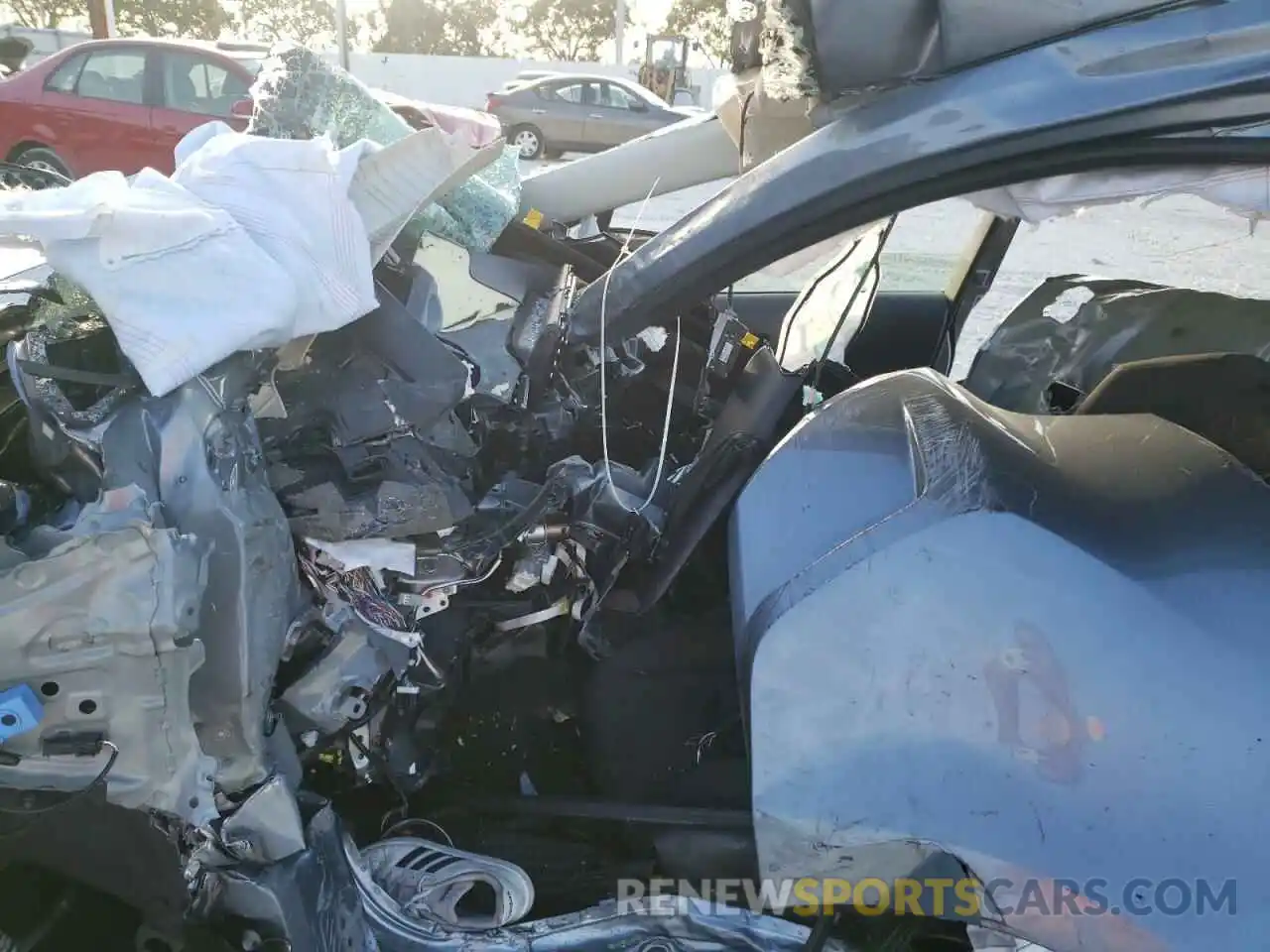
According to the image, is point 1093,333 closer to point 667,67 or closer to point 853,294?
point 853,294

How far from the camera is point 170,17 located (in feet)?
117

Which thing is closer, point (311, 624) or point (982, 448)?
point (982, 448)

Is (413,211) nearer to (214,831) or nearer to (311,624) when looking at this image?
(311,624)

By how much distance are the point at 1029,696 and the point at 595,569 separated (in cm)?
84

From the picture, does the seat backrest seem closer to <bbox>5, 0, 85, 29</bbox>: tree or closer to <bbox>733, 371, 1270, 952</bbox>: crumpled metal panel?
<bbox>733, 371, 1270, 952</bbox>: crumpled metal panel

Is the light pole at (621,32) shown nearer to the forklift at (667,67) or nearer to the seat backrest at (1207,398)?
the forklift at (667,67)

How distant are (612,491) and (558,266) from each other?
2.38ft

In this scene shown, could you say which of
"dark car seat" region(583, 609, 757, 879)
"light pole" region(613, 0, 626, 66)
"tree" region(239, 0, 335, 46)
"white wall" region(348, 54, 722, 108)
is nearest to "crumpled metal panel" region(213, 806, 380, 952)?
"dark car seat" region(583, 609, 757, 879)

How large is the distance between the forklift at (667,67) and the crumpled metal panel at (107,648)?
23959mm

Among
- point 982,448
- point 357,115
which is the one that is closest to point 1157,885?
point 982,448

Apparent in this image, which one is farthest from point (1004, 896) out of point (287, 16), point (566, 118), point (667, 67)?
point (287, 16)

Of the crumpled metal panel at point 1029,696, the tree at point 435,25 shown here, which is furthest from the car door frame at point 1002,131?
the tree at point 435,25

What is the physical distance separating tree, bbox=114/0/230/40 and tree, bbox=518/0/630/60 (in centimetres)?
1529

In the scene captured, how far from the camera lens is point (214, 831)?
64.4 inches
